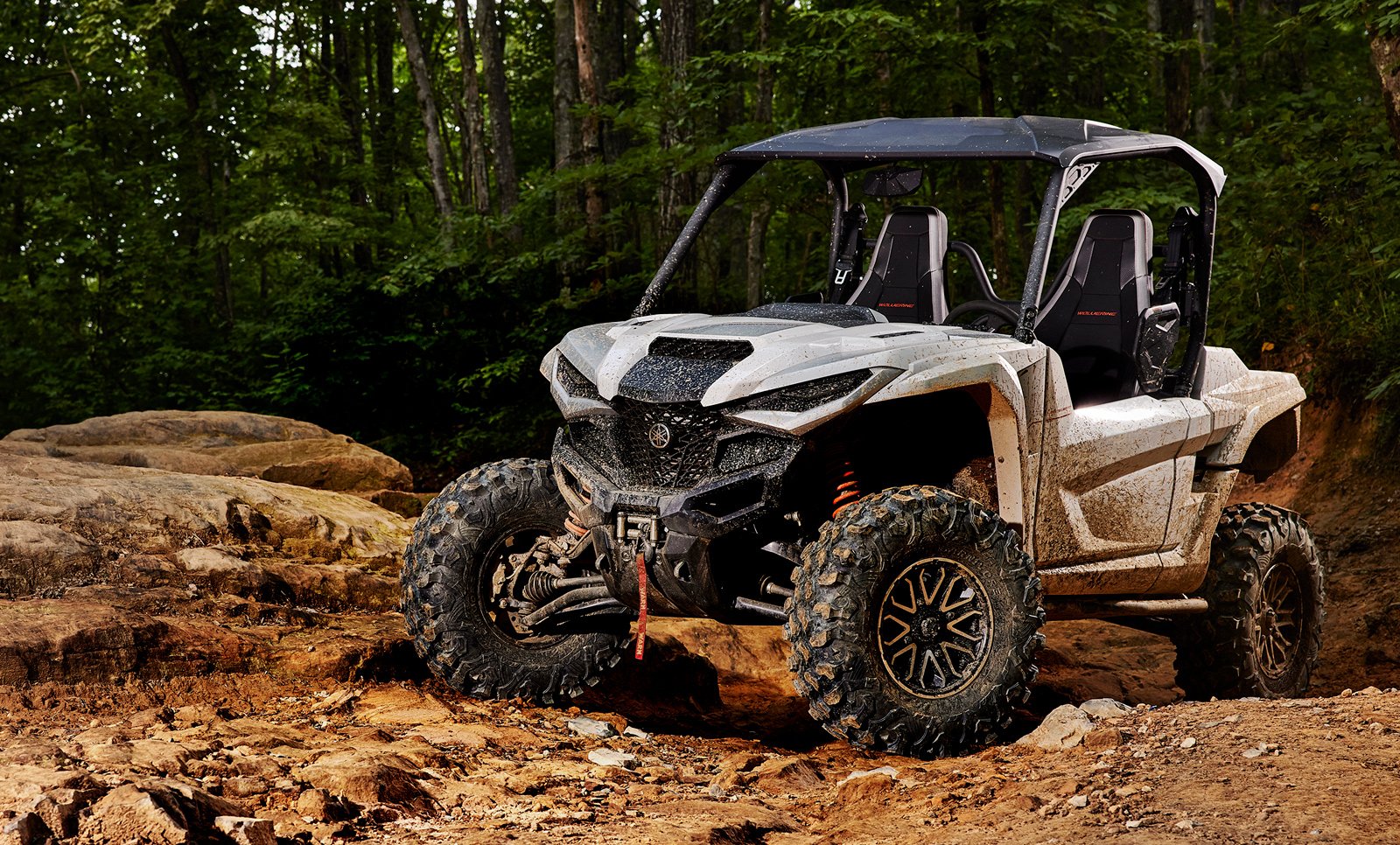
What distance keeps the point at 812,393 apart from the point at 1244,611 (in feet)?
10.2

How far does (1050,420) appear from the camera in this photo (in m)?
4.96

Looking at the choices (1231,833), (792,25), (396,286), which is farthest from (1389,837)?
(396,286)

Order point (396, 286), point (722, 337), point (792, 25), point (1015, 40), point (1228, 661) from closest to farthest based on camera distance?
point (722, 337) → point (1228, 661) → point (1015, 40) → point (792, 25) → point (396, 286)

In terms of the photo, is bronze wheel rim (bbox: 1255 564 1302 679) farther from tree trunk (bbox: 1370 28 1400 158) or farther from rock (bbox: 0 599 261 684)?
rock (bbox: 0 599 261 684)

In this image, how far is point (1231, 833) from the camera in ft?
10.7

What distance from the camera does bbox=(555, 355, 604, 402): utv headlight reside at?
15.7 feet

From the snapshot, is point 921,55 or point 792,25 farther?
point 792,25

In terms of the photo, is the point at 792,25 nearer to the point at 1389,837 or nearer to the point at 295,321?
the point at 295,321

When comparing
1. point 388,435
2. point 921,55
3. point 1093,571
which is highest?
point 921,55

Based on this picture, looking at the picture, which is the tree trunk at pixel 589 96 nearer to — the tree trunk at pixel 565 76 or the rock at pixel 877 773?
the tree trunk at pixel 565 76

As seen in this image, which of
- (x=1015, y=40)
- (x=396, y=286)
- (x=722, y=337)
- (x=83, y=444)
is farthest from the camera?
(x=396, y=286)

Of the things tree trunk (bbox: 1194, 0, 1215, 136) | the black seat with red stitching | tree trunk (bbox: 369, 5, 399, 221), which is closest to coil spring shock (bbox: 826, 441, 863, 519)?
the black seat with red stitching

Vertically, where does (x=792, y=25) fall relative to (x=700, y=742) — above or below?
above

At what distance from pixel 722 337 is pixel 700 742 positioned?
5.51ft
